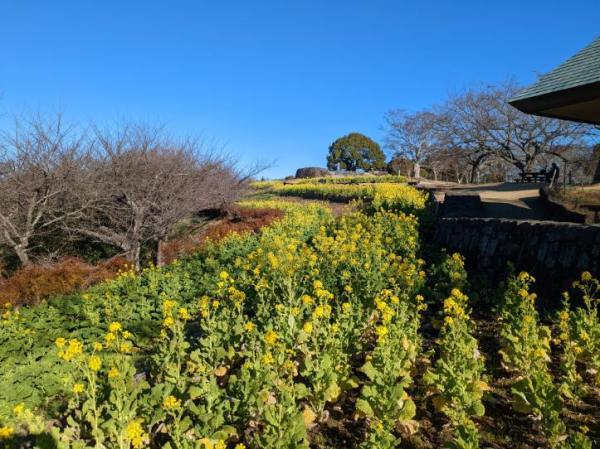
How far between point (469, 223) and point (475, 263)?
2.85 feet

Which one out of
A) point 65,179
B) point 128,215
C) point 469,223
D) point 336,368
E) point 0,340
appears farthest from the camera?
point 128,215

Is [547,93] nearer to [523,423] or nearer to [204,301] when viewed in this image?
[523,423]

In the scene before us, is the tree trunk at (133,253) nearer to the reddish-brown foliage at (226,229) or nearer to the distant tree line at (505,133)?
the reddish-brown foliage at (226,229)

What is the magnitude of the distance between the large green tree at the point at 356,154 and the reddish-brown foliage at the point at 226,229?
38652 millimetres

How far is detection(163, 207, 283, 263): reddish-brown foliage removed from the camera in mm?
12164

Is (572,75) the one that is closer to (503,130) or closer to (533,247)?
(533,247)

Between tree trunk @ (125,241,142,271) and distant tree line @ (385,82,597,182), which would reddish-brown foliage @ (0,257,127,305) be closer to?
tree trunk @ (125,241,142,271)

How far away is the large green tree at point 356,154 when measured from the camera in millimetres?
54750

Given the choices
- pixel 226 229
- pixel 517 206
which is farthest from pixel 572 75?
pixel 226 229

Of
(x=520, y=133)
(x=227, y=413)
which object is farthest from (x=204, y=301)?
(x=520, y=133)

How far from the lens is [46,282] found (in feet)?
29.5

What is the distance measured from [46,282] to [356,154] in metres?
48.4

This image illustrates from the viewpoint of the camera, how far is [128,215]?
1208 cm

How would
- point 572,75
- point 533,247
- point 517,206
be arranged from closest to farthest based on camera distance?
point 533,247 → point 572,75 → point 517,206
